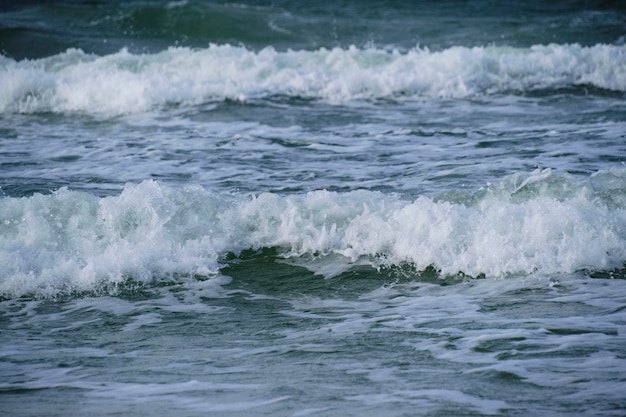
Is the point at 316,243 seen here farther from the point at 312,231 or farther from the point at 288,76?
the point at 288,76

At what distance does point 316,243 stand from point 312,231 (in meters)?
0.16

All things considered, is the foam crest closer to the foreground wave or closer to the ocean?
the ocean

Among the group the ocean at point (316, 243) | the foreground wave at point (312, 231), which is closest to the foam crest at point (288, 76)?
the ocean at point (316, 243)

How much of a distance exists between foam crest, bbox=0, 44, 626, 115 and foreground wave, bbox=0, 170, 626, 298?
6526 millimetres

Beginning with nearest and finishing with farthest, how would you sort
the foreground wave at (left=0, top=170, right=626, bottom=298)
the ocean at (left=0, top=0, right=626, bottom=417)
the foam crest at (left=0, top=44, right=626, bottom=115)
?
the ocean at (left=0, top=0, right=626, bottom=417) < the foreground wave at (left=0, top=170, right=626, bottom=298) < the foam crest at (left=0, top=44, right=626, bottom=115)

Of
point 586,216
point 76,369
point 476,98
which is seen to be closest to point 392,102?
point 476,98

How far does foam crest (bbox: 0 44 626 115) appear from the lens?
47.9 feet

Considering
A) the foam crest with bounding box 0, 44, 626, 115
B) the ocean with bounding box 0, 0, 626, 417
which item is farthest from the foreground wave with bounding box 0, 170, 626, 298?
the foam crest with bounding box 0, 44, 626, 115

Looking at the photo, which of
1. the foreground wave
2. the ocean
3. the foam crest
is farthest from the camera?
the foam crest

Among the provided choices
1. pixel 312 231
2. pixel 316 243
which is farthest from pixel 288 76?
pixel 316 243

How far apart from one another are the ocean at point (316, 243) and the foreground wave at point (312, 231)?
0.8 inches

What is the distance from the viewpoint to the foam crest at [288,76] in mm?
14594

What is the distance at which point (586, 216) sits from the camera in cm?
717

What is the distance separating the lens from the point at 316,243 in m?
7.40
